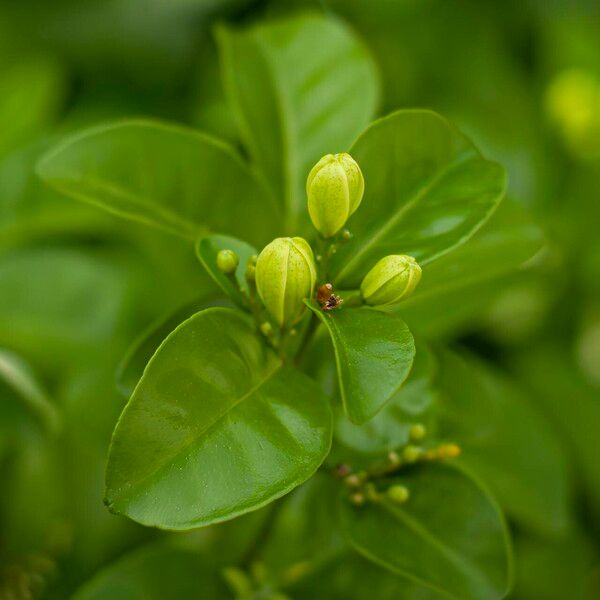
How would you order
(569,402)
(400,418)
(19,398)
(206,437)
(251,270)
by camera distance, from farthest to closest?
1. (569,402)
2. (19,398)
3. (400,418)
4. (251,270)
5. (206,437)

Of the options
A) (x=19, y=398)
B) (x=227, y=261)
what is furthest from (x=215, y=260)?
(x=19, y=398)

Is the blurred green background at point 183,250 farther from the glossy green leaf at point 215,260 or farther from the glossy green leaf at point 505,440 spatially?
the glossy green leaf at point 215,260

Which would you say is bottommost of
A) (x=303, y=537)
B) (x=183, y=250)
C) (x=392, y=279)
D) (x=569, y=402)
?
(x=569, y=402)

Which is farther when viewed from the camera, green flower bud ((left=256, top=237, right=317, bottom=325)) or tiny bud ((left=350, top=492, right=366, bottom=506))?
tiny bud ((left=350, top=492, right=366, bottom=506))

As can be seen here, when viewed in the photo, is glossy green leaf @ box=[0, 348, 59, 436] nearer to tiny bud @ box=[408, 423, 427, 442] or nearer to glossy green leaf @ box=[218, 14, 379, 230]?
glossy green leaf @ box=[218, 14, 379, 230]

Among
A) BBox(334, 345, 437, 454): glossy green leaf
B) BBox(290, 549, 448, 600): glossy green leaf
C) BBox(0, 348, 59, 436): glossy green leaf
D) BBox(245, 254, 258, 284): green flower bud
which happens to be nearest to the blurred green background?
BBox(0, 348, 59, 436): glossy green leaf

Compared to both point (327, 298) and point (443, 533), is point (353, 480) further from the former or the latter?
point (327, 298)
